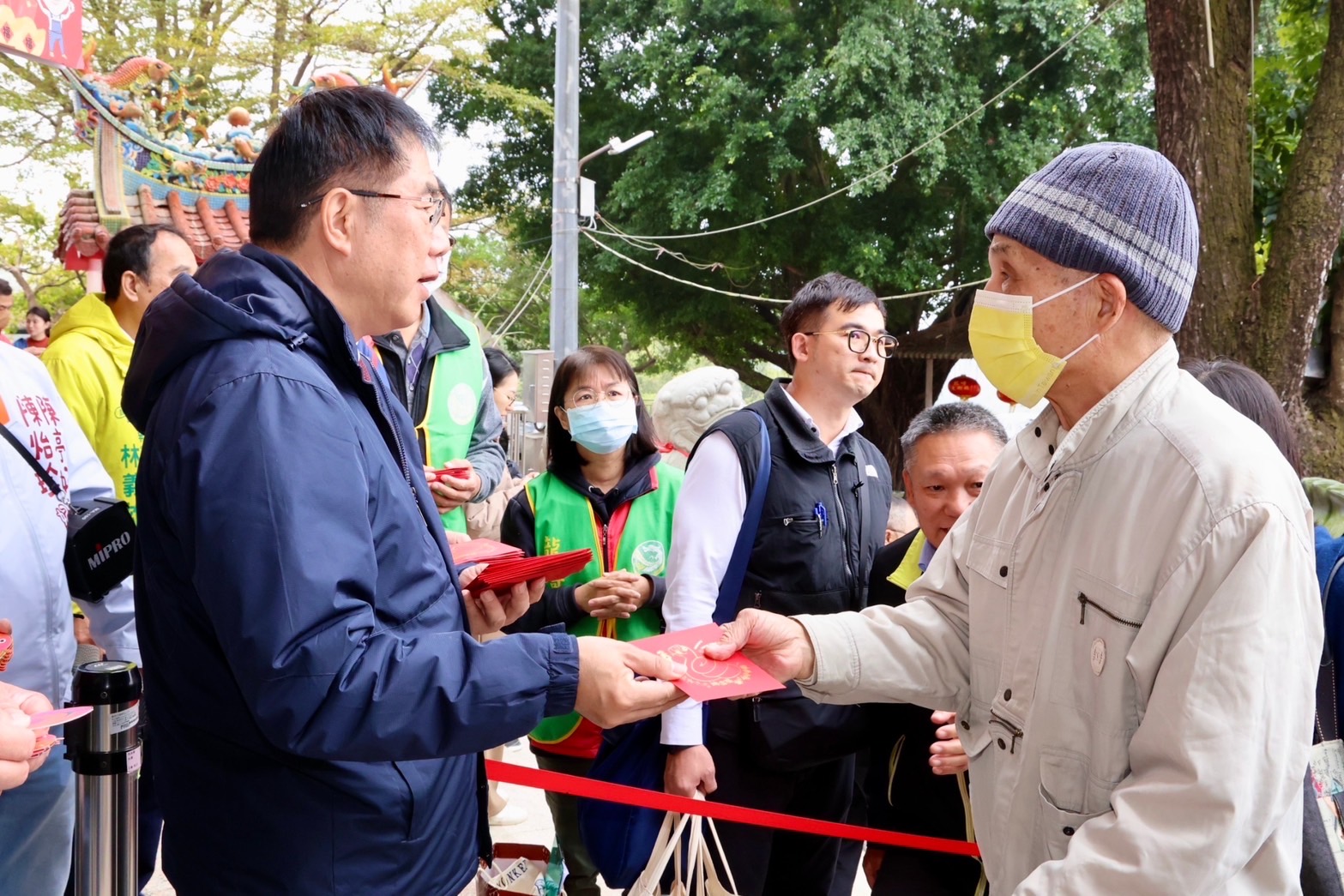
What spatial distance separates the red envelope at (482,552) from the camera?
2326 millimetres

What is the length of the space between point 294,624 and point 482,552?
Answer: 0.92 m

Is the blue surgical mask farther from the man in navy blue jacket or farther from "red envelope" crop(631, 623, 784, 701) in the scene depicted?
the man in navy blue jacket

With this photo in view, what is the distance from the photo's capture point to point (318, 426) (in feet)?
5.10

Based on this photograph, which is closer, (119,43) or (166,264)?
(166,264)

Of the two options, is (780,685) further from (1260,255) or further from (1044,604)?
(1260,255)

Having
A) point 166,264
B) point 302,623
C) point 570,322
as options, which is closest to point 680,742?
point 302,623

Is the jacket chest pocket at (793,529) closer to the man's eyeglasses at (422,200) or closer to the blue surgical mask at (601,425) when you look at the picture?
the blue surgical mask at (601,425)

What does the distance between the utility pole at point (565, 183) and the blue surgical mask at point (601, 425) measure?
7.09 metres

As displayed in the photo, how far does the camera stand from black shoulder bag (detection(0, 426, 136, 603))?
98.7 inches

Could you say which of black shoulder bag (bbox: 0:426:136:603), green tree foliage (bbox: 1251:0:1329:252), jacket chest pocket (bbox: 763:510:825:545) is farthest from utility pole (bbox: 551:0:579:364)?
black shoulder bag (bbox: 0:426:136:603)

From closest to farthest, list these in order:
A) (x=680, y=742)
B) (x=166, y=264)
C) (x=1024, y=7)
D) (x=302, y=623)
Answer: (x=302, y=623)
(x=680, y=742)
(x=166, y=264)
(x=1024, y=7)

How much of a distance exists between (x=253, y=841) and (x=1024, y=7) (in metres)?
15.2

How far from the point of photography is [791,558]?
298cm

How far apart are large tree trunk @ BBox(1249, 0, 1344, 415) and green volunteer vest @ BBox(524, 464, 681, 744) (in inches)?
168
